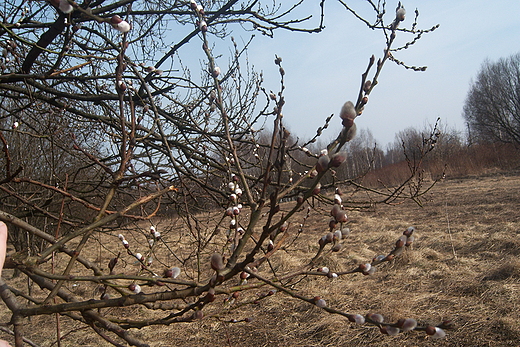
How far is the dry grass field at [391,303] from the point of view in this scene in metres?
3.46

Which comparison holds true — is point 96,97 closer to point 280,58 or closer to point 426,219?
point 280,58

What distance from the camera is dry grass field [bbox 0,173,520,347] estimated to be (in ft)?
11.3

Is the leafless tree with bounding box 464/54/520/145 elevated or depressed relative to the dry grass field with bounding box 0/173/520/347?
elevated

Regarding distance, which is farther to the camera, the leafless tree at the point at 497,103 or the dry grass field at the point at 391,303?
the leafless tree at the point at 497,103

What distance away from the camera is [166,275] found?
0.98 m

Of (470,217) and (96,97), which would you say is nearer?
(96,97)

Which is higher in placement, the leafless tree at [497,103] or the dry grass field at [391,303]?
the leafless tree at [497,103]

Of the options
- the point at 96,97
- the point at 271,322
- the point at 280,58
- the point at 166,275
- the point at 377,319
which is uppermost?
the point at 96,97

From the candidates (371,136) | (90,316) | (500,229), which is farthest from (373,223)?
(371,136)

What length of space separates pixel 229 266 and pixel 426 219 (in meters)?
8.49

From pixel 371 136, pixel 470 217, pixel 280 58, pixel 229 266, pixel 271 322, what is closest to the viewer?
pixel 229 266

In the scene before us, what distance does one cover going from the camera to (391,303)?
163 inches

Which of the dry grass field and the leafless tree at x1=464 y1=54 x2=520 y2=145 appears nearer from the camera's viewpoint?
the dry grass field

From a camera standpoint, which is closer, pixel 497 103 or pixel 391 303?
pixel 391 303
